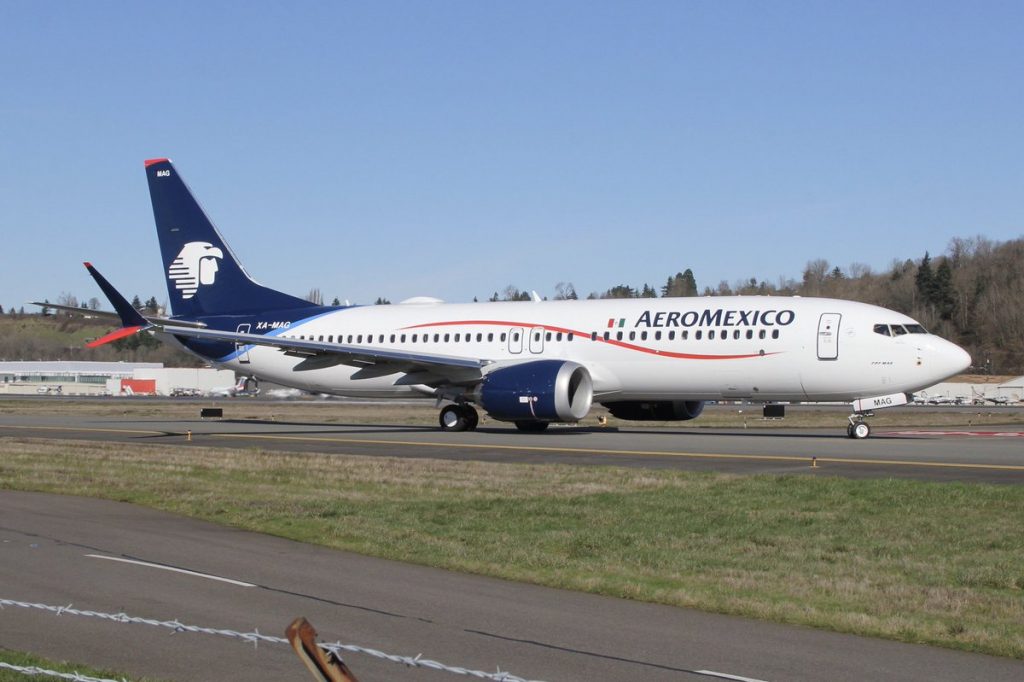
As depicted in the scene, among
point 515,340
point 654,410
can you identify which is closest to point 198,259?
point 515,340

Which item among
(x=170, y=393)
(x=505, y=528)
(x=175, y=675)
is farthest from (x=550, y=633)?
(x=170, y=393)

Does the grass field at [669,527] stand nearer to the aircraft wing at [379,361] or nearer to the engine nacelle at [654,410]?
the aircraft wing at [379,361]

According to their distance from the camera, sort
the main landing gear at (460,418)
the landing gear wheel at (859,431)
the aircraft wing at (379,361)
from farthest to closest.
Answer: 1. the main landing gear at (460,418)
2. the aircraft wing at (379,361)
3. the landing gear wheel at (859,431)

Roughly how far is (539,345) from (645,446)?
7.50 metres

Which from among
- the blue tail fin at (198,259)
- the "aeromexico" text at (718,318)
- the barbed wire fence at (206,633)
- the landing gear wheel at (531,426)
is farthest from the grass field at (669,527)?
the blue tail fin at (198,259)

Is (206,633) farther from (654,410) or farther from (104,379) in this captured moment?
(104,379)

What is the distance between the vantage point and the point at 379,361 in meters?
36.2

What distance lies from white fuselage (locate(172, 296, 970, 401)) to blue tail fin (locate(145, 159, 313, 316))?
3.47 m

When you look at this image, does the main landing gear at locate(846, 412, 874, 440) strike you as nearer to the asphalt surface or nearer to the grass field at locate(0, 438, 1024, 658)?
the grass field at locate(0, 438, 1024, 658)

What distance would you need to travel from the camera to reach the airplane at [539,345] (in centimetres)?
3127

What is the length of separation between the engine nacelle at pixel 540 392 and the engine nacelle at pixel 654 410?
10.8 feet

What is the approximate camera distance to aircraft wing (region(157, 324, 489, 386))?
3559cm

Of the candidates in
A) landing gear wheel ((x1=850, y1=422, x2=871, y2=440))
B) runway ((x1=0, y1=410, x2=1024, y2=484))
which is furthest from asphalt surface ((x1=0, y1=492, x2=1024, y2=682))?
landing gear wheel ((x1=850, y1=422, x2=871, y2=440))

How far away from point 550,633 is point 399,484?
1142 centimetres
